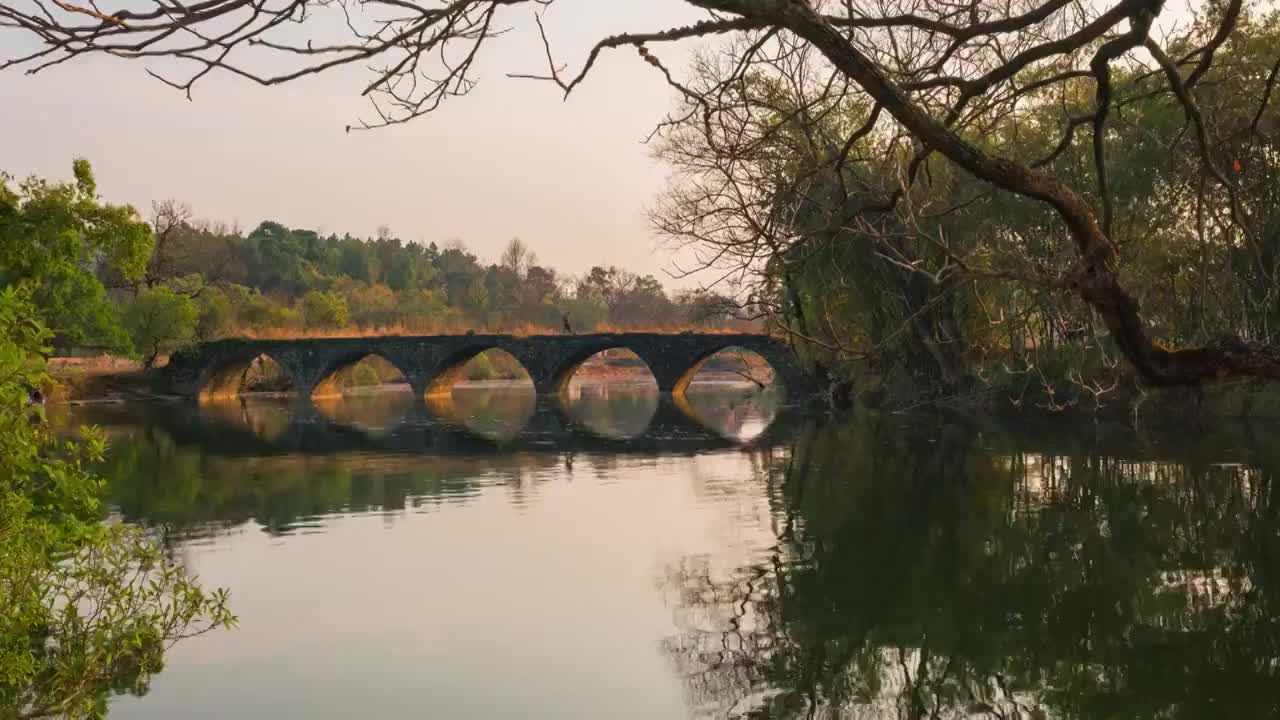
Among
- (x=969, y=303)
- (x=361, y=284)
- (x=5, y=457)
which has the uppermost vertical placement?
(x=361, y=284)

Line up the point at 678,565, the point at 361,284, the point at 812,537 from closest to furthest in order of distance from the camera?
1. the point at 678,565
2. the point at 812,537
3. the point at 361,284

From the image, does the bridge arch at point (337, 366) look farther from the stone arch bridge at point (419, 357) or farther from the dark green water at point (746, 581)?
the dark green water at point (746, 581)

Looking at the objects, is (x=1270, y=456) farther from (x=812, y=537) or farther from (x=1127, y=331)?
(x=1127, y=331)

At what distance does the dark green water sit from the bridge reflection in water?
164 inches

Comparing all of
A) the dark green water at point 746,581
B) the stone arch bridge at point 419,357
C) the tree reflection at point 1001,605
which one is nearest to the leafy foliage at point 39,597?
the dark green water at point 746,581

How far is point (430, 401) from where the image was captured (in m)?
50.3

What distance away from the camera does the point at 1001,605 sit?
33.2ft

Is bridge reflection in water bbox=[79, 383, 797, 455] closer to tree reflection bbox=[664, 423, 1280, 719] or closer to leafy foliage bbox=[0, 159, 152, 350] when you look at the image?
leafy foliage bbox=[0, 159, 152, 350]

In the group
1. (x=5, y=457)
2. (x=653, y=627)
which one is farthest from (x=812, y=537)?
(x=5, y=457)

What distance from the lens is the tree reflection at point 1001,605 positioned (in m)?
7.80

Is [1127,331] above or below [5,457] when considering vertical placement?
above

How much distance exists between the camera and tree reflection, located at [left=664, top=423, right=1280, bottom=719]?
7.80 meters

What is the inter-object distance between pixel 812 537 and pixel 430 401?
38.4 metres

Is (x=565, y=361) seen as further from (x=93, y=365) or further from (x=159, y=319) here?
(x=93, y=365)
